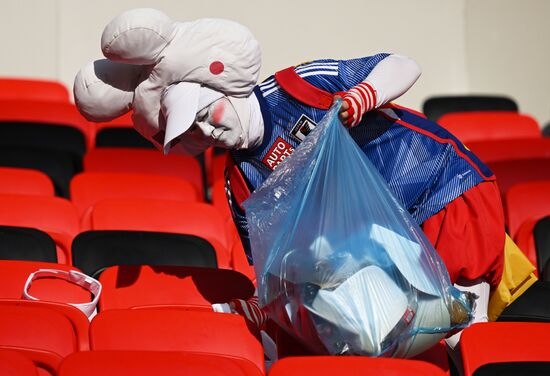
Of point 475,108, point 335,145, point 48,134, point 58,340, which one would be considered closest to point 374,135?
point 335,145

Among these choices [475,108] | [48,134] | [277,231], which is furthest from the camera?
[475,108]

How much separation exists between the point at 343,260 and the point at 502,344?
0.38 m

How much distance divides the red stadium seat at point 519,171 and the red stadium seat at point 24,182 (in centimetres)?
158

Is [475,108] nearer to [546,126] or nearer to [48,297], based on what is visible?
[546,126]

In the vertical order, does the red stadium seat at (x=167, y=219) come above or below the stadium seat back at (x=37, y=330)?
below

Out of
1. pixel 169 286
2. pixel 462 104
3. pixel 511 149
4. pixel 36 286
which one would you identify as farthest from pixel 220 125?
pixel 462 104

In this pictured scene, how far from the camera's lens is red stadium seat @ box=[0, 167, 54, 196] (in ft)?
11.5

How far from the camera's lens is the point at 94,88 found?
2.42 m

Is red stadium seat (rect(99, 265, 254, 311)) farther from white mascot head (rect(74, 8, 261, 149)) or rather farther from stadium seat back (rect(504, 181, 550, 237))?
stadium seat back (rect(504, 181, 550, 237))

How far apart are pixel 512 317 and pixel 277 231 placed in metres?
0.68

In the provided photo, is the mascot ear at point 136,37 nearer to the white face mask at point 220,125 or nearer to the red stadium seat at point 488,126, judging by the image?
the white face mask at point 220,125

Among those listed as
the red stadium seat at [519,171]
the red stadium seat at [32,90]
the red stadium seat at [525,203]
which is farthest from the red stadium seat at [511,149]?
the red stadium seat at [32,90]

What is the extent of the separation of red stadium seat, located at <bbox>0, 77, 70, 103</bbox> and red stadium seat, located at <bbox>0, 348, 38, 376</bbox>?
294cm

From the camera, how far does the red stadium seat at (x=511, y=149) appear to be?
13.8ft
